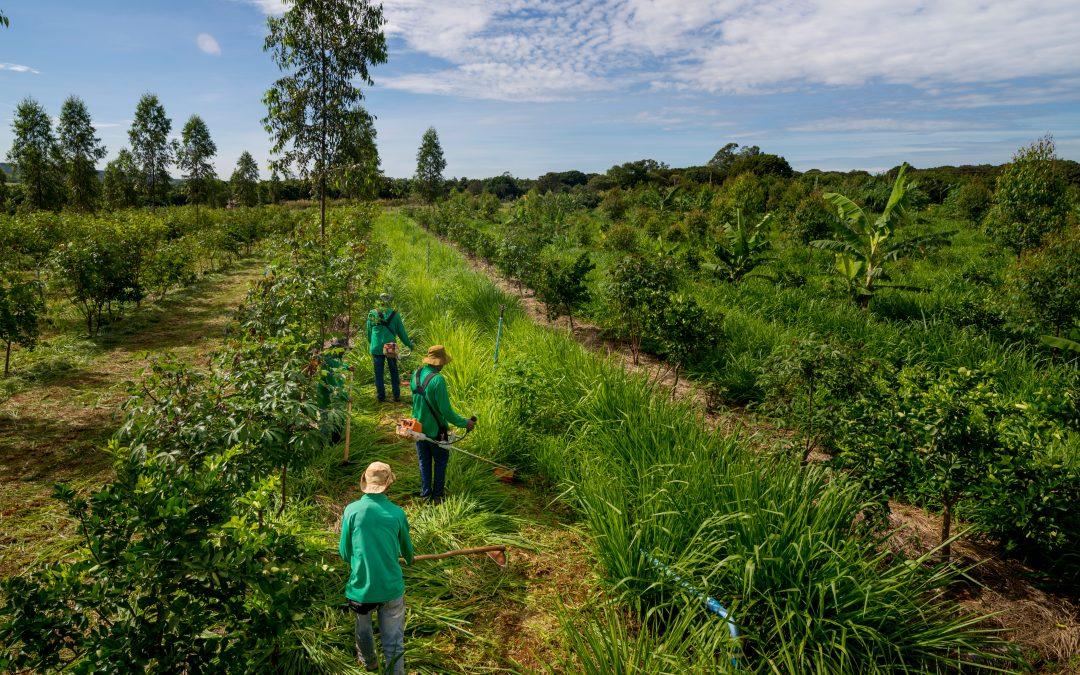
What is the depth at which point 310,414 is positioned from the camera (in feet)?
10.3

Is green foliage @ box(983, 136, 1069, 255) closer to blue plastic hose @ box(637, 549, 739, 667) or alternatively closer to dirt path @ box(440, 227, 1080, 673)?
dirt path @ box(440, 227, 1080, 673)

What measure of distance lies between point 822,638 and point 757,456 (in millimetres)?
1791

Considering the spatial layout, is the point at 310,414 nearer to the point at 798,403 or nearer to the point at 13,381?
the point at 798,403

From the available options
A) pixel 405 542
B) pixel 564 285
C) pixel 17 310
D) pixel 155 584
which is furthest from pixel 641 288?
pixel 17 310

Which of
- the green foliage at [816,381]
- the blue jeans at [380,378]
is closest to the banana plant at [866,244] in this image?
the green foliage at [816,381]

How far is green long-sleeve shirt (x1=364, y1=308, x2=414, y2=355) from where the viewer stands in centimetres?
710

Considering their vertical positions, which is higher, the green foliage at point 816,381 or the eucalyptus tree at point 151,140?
the eucalyptus tree at point 151,140

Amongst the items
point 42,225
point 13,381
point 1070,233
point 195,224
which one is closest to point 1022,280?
point 1070,233

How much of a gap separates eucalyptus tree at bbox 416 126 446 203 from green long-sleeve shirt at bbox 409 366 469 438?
4211 centimetres

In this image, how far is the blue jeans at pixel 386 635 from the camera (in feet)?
9.82

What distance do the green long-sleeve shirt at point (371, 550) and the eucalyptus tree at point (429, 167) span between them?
44.0 meters

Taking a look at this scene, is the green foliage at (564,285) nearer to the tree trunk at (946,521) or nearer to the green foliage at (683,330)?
the green foliage at (683,330)

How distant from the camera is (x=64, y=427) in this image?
6.41 m

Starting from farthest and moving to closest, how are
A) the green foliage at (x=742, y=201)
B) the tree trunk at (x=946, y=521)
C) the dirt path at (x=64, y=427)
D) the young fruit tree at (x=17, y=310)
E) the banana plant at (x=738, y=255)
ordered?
the green foliage at (x=742, y=201) → the banana plant at (x=738, y=255) → the young fruit tree at (x=17, y=310) → the dirt path at (x=64, y=427) → the tree trunk at (x=946, y=521)
